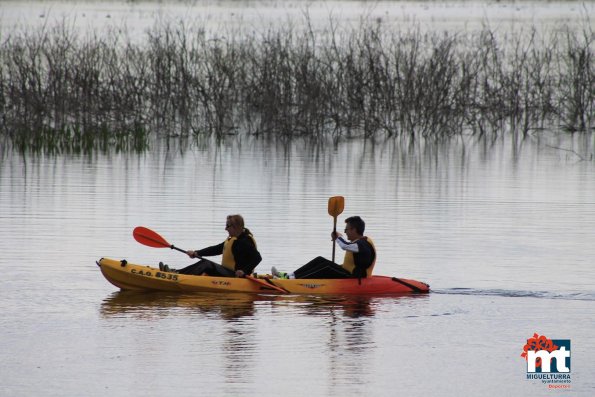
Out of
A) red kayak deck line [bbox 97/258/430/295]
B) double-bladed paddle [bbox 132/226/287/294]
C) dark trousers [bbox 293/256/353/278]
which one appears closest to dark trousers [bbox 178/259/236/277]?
red kayak deck line [bbox 97/258/430/295]

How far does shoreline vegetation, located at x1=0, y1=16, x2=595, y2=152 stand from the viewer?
27.0 metres

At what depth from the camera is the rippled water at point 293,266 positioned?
982cm

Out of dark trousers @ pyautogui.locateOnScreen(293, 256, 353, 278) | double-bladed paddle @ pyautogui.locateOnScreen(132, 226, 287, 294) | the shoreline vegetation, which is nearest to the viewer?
dark trousers @ pyautogui.locateOnScreen(293, 256, 353, 278)

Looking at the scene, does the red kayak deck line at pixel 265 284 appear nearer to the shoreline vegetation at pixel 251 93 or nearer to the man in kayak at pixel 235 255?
the man in kayak at pixel 235 255

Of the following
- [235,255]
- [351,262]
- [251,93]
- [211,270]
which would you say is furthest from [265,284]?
[251,93]

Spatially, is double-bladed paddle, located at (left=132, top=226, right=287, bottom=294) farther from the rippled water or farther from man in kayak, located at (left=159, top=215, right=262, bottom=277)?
man in kayak, located at (left=159, top=215, right=262, bottom=277)

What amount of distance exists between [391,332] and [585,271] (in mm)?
4247

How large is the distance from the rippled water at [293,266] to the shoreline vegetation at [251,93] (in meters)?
0.94

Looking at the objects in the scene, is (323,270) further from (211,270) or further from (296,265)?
(296,265)

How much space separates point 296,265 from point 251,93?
45.3ft

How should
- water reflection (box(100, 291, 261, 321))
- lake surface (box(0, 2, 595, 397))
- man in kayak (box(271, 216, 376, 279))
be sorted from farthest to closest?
1. man in kayak (box(271, 216, 376, 279))
2. water reflection (box(100, 291, 261, 321))
3. lake surface (box(0, 2, 595, 397))

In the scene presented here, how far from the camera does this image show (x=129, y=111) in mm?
28141

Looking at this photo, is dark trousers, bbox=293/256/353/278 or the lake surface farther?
dark trousers, bbox=293/256/353/278

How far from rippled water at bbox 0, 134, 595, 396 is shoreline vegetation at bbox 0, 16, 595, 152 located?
3.10 feet
